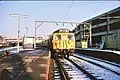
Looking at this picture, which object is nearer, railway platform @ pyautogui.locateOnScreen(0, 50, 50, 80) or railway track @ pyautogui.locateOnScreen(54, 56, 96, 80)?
railway platform @ pyautogui.locateOnScreen(0, 50, 50, 80)

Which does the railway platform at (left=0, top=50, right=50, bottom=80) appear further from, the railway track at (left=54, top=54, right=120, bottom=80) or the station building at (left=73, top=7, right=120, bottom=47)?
the station building at (left=73, top=7, right=120, bottom=47)

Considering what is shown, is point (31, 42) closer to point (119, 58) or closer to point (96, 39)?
point (96, 39)

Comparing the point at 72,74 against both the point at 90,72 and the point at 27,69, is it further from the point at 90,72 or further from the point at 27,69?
the point at 27,69

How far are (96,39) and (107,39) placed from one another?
52783mm

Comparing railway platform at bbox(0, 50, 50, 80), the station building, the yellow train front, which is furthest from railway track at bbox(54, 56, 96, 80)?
the station building

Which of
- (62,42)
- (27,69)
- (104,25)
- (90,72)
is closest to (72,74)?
(90,72)

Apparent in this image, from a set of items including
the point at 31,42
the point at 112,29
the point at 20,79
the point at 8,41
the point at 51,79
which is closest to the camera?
the point at 20,79

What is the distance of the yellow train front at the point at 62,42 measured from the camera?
2711 cm

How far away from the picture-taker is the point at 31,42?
6856 centimetres

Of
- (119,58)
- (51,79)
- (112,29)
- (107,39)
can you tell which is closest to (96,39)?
(112,29)

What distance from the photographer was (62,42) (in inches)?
1085

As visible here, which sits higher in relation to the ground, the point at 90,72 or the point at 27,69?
the point at 27,69

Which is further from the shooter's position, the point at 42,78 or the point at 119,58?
the point at 119,58

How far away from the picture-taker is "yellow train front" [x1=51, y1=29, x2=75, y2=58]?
2711 centimetres
